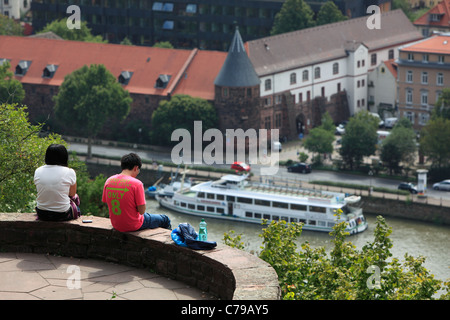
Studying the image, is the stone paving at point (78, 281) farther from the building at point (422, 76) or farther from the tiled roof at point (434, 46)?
the tiled roof at point (434, 46)

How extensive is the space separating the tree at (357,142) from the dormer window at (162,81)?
498 inches

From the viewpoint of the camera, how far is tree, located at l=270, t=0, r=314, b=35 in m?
90.7

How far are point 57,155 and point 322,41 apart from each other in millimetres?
69088

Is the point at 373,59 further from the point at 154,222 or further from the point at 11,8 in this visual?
the point at 154,222

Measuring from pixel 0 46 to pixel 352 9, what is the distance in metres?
27.7

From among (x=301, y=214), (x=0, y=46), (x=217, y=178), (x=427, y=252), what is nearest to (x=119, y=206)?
(x=427, y=252)

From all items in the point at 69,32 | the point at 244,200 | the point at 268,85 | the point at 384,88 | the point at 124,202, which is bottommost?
the point at 244,200

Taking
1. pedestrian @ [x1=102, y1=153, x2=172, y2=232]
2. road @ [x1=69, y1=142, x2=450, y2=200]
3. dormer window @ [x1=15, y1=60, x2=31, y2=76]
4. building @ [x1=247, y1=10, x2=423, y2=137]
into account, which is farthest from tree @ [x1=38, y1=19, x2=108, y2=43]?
pedestrian @ [x1=102, y1=153, x2=172, y2=232]

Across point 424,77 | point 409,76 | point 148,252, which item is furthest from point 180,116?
point 148,252

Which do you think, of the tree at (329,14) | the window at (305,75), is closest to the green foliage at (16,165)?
the window at (305,75)

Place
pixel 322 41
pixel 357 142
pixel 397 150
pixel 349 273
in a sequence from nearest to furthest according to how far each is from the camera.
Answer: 1. pixel 349 273
2. pixel 397 150
3. pixel 357 142
4. pixel 322 41

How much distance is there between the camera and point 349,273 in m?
20.1

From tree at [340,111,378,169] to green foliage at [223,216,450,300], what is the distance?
43692mm
